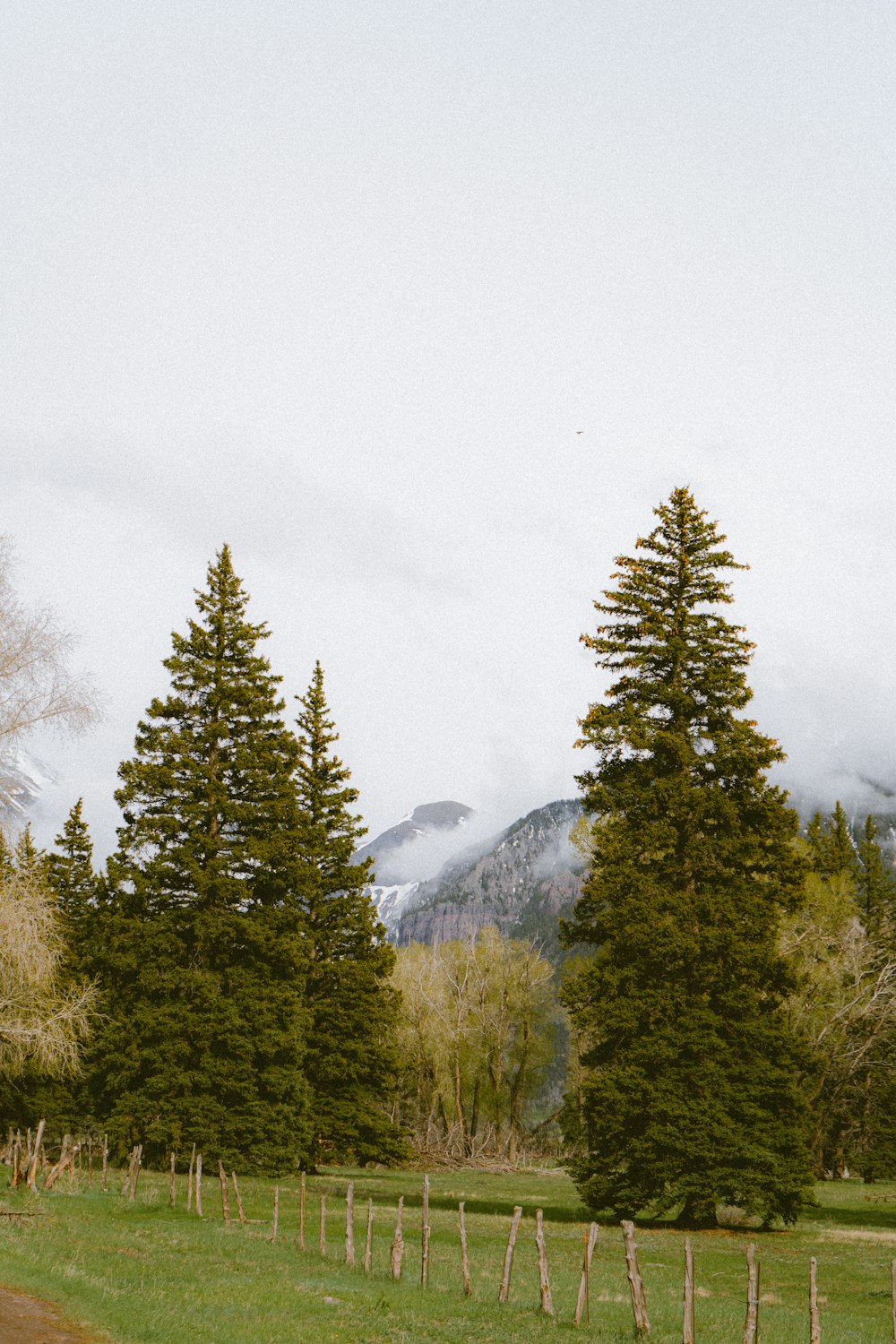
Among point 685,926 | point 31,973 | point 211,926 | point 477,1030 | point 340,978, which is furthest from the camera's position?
point 477,1030

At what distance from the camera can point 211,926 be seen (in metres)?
35.7

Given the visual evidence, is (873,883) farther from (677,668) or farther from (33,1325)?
(33,1325)

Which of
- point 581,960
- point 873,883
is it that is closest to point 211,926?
point 581,960

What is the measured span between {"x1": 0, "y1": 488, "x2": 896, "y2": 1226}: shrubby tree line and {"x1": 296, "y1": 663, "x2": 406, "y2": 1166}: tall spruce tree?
0.12m

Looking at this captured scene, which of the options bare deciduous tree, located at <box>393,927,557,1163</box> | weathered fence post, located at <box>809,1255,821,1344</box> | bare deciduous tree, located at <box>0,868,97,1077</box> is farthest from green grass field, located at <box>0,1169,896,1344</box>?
bare deciduous tree, located at <box>393,927,557,1163</box>

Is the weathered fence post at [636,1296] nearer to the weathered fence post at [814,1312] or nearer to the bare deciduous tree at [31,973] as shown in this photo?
the weathered fence post at [814,1312]

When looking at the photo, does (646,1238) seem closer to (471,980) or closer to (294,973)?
(294,973)

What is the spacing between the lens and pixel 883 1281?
799 inches

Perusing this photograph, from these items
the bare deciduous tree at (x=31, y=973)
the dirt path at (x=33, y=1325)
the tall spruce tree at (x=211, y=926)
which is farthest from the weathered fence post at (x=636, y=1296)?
the tall spruce tree at (x=211, y=926)

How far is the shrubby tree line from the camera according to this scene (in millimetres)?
27547

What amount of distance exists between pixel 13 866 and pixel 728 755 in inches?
773

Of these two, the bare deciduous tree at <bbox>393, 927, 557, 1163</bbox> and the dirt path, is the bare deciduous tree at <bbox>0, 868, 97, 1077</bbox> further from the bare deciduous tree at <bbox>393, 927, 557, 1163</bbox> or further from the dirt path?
the bare deciduous tree at <bbox>393, 927, 557, 1163</bbox>

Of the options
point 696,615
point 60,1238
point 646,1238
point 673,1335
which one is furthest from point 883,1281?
point 696,615

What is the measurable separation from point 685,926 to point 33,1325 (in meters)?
21.6
